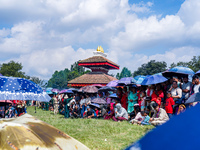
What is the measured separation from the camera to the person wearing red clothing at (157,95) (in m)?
7.87

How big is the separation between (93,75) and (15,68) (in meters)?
18.4

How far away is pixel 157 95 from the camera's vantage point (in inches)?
317

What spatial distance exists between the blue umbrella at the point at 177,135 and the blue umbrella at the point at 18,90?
15.6ft

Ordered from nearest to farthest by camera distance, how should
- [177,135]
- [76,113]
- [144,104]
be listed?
[177,135]
[144,104]
[76,113]

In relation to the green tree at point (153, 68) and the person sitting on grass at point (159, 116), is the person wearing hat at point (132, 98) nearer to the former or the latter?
the person sitting on grass at point (159, 116)

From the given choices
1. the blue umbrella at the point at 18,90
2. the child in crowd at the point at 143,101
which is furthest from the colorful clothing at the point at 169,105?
the blue umbrella at the point at 18,90

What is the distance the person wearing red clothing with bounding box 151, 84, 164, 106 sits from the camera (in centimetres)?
787

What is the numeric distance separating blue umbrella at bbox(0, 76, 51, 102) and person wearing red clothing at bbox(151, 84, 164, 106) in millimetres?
4150

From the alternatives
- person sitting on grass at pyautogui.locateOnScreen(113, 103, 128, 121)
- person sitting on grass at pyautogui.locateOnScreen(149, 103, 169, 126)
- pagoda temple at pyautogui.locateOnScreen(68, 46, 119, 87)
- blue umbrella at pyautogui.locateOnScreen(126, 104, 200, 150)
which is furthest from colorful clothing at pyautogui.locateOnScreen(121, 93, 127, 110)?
pagoda temple at pyautogui.locateOnScreen(68, 46, 119, 87)

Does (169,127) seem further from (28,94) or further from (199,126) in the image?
(28,94)

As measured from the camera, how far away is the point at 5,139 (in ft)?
5.98

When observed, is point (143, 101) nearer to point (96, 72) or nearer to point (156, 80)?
point (156, 80)

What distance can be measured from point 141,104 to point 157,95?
3.75 ft

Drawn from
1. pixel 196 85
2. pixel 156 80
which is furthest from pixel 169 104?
pixel 196 85
